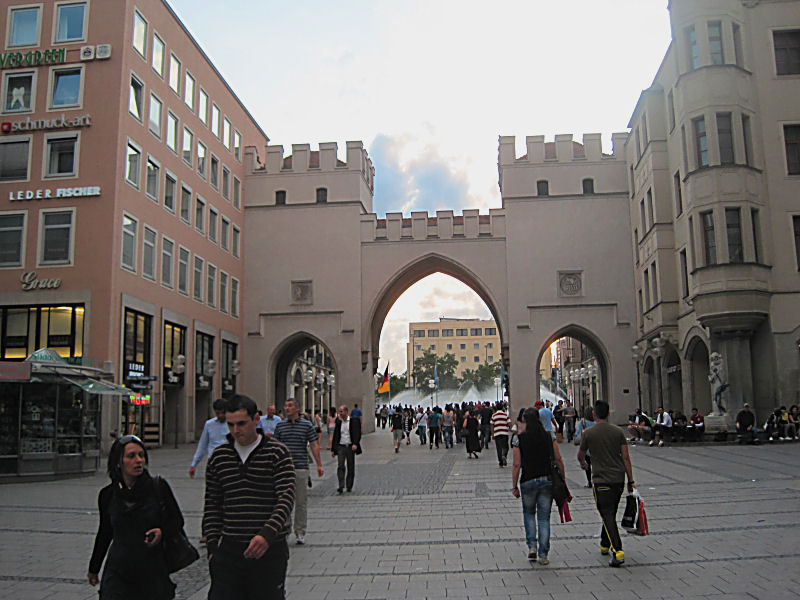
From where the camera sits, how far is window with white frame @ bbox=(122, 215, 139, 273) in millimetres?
27938

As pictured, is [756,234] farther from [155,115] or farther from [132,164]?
[155,115]

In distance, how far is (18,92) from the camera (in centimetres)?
2845

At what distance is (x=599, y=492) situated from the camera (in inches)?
310

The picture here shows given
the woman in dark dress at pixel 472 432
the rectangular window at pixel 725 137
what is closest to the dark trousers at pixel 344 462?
the woman in dark dress at pixel 472 432

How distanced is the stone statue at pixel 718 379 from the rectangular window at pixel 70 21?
24.8 meters

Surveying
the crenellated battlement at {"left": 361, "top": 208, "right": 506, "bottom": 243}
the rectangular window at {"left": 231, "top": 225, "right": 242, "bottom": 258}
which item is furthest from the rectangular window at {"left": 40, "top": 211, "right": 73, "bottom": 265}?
the crenellated battlement at {"left": 361, "top": 208, "right": 506, "bottom": 243}

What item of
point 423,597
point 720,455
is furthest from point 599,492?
point 720,455

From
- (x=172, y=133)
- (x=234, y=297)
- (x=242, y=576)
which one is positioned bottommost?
(x=242, y=576)

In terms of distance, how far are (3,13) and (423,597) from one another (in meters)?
29.5

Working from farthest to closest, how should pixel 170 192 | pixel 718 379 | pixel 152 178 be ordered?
pixel 170 192, pixel 152 178, pixel 718 379

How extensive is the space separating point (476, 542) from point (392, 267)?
1273 inches

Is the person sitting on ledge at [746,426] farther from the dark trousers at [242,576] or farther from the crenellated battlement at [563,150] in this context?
the dark trousers at [242,576]

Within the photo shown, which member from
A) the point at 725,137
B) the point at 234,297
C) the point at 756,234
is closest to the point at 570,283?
the point at 756,234

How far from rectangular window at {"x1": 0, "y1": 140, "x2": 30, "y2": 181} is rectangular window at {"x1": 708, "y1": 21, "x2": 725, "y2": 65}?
24058 mm
